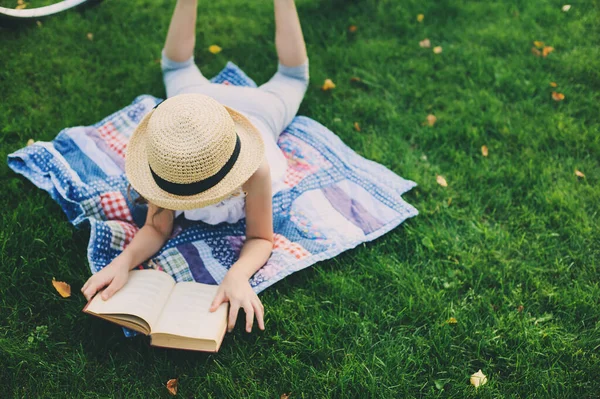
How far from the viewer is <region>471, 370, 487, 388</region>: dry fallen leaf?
2344mm

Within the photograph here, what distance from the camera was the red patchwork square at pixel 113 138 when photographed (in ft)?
11.0

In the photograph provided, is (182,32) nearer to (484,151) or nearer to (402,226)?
(402,226)

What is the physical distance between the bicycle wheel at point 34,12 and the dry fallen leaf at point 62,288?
2.52 metres

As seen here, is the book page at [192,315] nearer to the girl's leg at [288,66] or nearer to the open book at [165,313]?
the open book at [165,313]

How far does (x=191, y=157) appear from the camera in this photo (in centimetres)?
205

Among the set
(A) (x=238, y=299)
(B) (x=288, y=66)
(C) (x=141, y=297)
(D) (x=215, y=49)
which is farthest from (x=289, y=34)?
Result: (C) (x=141, y=297)

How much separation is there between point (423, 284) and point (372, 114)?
1.51 metres

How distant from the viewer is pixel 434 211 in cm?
313

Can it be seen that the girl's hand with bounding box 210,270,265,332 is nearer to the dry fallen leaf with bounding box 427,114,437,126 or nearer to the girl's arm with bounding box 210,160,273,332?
the girl's arm with bounding box 210,160,273,332

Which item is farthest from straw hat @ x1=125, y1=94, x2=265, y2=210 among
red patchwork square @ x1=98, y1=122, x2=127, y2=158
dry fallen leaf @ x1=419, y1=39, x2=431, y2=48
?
dry fallen leaf @ x1=419, y1=39, x2=431, y2=48

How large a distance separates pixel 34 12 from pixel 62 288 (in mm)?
2709

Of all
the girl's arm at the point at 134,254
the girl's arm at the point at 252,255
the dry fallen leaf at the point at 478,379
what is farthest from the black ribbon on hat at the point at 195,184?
the dry fallen leaf at the point at 478,379

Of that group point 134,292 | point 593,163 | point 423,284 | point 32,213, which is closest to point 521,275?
point 423,284

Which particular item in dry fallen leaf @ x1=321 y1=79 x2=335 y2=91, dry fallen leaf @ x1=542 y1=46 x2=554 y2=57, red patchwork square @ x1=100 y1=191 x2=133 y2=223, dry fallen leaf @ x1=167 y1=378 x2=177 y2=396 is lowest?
dry fallen leaf @ x1=167 y1=378 x2=177 y2=396
